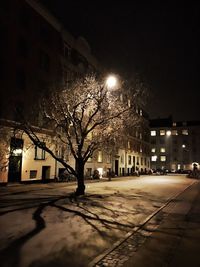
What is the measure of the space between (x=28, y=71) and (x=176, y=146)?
77.5m

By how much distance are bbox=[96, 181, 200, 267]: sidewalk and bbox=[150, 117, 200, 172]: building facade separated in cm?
8699

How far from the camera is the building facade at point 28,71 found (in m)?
25.7

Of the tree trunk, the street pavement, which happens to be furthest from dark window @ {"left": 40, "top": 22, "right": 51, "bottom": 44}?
the street pavement

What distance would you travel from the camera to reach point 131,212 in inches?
488

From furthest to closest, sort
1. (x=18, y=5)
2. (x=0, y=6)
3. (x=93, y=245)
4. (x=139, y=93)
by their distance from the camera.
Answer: (x=18, y=5)
(x=0, y=6)
(x=139, y=93)
(x=93, y=245)

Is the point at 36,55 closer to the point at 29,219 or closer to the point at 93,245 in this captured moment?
the point at 29,219

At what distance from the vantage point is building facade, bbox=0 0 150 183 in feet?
84.4

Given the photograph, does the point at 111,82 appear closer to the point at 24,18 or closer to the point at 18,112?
the point at 18,112

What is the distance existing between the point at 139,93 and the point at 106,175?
28260 mm

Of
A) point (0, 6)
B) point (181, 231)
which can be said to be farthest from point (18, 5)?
point (181, 231)

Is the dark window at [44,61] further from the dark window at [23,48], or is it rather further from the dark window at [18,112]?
the dark window at [18,112]

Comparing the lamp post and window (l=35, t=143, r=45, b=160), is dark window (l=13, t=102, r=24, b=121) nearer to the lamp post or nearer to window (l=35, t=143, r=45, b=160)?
window (l=35, t=143, r=45, b=160)

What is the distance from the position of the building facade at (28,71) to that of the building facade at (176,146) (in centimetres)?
6535

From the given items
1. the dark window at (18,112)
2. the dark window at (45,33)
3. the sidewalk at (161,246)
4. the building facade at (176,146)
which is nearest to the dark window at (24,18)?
the dark window at (45,33)
